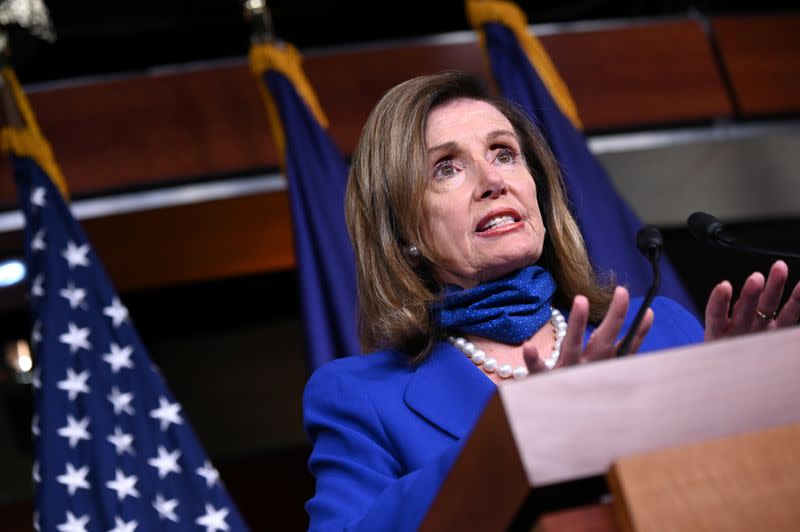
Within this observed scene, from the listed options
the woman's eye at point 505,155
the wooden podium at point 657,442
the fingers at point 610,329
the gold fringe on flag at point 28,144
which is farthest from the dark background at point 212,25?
the wooden podium at point 657,442

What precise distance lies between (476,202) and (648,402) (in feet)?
2.94

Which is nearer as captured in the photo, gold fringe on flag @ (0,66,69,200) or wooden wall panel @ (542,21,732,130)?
gold fringe on flag @ (0,66,69,200)

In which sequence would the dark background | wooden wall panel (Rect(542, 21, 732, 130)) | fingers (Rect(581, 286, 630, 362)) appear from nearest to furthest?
fingers (Rect(581, 286, 630, 362)), the dark background, wooden wall panel (Rect(542, 21, 732, 130))

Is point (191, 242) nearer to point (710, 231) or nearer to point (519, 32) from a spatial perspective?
point (519, 32)

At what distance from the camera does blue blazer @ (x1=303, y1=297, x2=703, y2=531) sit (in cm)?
154

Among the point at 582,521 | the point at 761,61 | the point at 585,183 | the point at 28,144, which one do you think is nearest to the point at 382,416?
the point at 582,521

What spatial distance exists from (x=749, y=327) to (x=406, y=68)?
2645mm

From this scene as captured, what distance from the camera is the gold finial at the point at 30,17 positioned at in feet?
11.9

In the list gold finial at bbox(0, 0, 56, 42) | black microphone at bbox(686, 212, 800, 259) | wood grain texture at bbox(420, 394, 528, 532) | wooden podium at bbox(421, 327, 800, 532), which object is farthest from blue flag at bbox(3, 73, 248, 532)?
wooden podium at bbox(421, 327, 800, 532)

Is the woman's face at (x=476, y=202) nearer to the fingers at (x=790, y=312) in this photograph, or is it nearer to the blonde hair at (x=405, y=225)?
the blonde hair at (x=405, y=225)

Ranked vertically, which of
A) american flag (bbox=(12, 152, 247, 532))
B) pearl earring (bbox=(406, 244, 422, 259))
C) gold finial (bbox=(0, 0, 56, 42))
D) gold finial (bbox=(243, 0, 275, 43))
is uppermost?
gold finial (bbox=(0, 0, 56, 42))

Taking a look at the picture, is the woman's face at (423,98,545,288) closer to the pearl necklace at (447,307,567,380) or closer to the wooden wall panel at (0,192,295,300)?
the pearl necklace at (447,307,567,380)

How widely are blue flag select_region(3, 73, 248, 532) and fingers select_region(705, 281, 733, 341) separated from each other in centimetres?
173

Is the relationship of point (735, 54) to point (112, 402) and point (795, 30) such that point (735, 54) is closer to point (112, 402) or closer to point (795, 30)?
point (795, 30)
